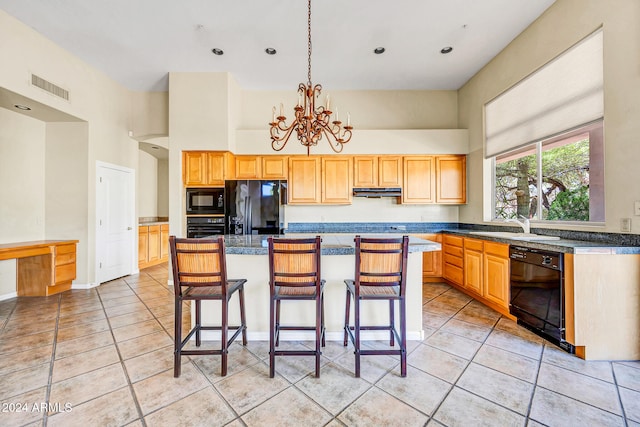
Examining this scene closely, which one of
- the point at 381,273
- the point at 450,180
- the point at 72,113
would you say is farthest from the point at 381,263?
the point at 72,113

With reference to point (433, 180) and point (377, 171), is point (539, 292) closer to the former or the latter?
point (433, 180)

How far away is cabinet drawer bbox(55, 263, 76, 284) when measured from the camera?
3.69 m

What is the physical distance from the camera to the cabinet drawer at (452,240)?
3.81 meters

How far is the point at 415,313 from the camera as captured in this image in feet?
7.96

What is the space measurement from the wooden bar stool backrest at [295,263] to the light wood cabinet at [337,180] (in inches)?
107

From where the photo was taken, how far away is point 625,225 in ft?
7.18

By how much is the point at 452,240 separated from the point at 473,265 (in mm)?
599

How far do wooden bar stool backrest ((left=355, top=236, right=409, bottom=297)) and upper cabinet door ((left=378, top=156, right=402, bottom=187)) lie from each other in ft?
9.30

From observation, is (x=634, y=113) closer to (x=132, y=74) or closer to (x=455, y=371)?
(x=455, y=371)

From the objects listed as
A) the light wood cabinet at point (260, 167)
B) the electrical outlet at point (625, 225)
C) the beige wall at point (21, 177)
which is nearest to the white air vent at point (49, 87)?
the beige wall at point (21, 177)

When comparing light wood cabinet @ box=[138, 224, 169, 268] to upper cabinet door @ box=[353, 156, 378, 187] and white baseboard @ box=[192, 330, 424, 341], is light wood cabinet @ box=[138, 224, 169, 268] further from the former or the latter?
upper cabinet door @ box=[353, 156, 378, 187]

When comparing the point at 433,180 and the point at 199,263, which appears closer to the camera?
the point at 199,263

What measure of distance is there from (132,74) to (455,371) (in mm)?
5797

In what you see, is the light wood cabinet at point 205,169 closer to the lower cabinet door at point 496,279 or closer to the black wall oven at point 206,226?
the black wall oven at point 206,226
